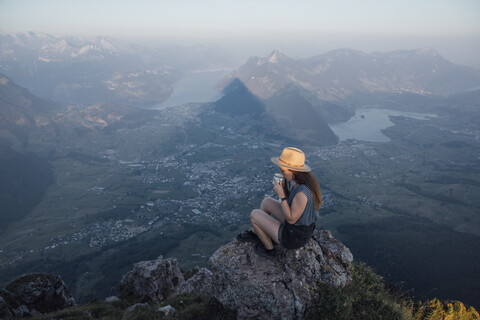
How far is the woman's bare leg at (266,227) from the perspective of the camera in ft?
27.2

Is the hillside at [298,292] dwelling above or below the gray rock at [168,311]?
above

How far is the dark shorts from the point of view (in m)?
8.03

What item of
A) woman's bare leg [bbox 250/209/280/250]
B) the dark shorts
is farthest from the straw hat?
woman's bare leg [bbox 250/209/280/250]

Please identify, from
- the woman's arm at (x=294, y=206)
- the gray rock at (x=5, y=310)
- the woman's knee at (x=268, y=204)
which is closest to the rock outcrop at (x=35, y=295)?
the gray rock at (x=5, y=310)

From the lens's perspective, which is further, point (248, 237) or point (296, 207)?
point (248, 237)

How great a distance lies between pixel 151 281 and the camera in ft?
57.7

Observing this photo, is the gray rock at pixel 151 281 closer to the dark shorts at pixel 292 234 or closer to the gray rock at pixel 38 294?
the gray rock at pixel 38 294

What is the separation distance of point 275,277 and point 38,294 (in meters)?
15.4

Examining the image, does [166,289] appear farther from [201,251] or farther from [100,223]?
[100,223]

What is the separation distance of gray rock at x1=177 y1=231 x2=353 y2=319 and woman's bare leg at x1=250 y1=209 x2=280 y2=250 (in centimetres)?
69

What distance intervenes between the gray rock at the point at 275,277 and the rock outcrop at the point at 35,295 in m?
12.6

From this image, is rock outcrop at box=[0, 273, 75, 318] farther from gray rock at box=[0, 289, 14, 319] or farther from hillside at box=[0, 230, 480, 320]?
hillside at box=[0, 230, 480, 320]

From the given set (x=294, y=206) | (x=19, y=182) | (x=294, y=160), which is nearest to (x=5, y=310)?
(x=294, y=206)

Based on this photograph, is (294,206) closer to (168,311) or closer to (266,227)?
(266,227)
